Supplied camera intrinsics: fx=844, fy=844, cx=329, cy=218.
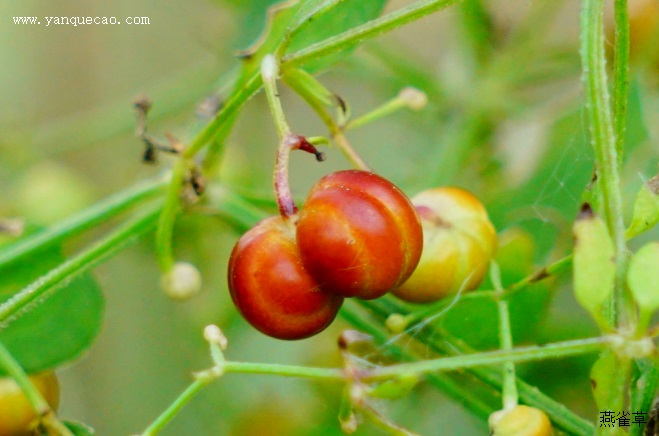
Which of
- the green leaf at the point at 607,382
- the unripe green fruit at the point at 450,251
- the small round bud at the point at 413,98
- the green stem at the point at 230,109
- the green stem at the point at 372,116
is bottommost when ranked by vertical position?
the green leaf at the point at 607,382

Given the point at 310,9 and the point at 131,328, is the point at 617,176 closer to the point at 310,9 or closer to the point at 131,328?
the point at 310,9

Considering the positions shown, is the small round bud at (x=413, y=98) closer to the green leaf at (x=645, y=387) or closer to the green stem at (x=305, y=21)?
the green stem at (x=305, y=21)

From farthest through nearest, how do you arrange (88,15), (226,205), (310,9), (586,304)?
(88,15), (226,205), (310,9), (586,304)

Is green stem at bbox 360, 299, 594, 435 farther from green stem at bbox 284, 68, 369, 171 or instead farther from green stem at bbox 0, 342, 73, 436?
green stem at bbox 0, 342, 73, 436

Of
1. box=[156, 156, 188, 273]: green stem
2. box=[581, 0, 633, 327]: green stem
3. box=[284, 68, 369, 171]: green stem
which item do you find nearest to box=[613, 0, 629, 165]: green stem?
box=[581, 0, 633, 327]: green stem

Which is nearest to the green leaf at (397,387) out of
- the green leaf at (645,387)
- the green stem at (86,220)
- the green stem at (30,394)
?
the green leaf at (645,387)

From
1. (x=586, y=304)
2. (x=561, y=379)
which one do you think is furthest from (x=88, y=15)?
(x=586, y=304)
